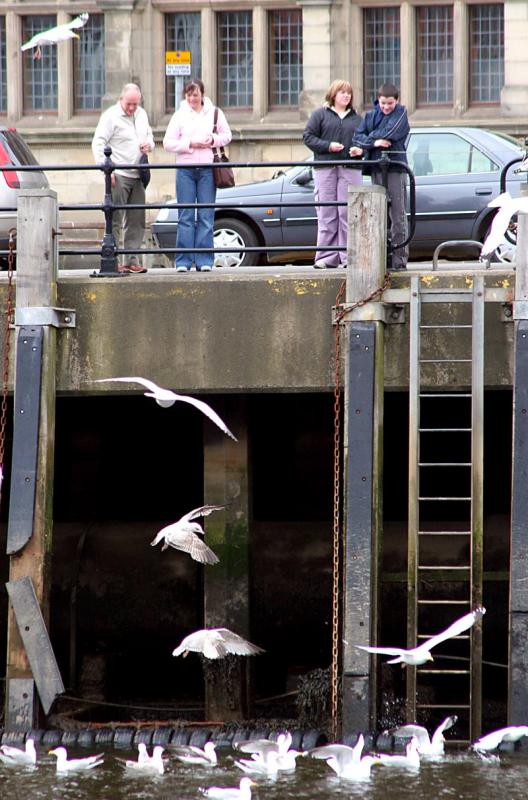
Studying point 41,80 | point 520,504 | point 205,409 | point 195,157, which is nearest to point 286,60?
point 41,80

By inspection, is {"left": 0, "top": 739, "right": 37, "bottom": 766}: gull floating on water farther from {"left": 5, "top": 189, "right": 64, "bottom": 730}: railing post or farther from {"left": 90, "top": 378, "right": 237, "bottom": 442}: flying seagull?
{"left": 90, "top": 378, "right": 237, "bottom": 442}: flying seagull

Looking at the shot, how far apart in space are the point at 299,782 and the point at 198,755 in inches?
31.8

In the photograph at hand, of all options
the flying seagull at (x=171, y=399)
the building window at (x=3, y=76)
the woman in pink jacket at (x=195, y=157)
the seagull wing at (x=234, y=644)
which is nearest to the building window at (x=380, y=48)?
the building window at (x=3, y=76)

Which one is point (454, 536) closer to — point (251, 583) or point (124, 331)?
point (251, 583)

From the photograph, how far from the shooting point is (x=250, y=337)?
539 inches

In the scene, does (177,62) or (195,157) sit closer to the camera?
(195,157)

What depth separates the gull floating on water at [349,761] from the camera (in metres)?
12.2

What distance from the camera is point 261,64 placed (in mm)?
26938

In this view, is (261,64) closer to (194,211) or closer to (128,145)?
→ (128,145)

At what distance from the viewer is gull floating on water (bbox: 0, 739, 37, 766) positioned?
12711mm

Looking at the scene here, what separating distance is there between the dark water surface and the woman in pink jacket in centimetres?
446

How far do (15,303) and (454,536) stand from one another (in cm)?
419

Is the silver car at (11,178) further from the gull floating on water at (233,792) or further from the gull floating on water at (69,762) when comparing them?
the gull floating on water at (233,792)

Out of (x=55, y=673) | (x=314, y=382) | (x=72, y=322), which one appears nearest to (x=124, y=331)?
(x=72, y=322)
